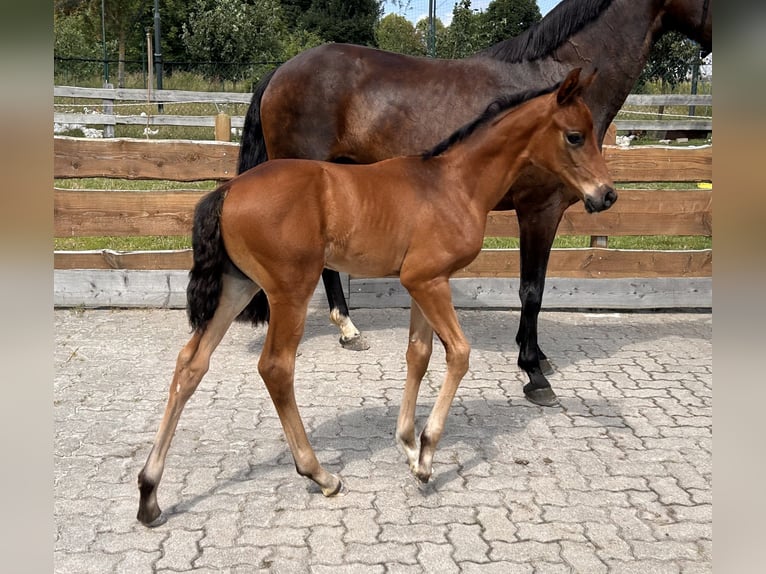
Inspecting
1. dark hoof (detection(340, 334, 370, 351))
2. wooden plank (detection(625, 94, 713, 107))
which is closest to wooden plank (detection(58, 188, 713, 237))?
dark hoof (detection(340, 334, 370, 351))

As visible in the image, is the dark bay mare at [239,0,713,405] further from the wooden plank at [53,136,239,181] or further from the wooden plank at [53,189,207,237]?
the wooden plank at [53,189,207,237]

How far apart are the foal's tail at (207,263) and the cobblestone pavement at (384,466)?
2.79ft

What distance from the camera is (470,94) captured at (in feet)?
15.0

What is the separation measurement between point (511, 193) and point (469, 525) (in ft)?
7.12

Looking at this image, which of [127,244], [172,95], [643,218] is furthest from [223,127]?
[172,95]

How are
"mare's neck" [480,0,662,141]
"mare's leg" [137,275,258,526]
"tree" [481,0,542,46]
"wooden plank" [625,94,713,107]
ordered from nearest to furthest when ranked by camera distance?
"mare's leg" [137,275,258,526]
"mare's neck" [480,0,662,141]
"wooden plank" [625,94,713,107]
"tree" [481,0,542,46]

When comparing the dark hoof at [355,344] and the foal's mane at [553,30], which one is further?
the dark hoof at [355,344]

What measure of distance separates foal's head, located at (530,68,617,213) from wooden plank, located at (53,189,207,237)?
3649 millimetres

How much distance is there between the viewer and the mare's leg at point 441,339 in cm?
304

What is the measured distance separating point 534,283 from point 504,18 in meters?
14.5

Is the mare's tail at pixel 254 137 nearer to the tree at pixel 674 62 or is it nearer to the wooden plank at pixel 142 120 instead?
the wooden plank at pixel 142 120

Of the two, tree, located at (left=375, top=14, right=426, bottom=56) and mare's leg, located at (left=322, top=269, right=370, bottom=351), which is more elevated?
tree, located at (left=375, top=14, right=426, bottom=56)

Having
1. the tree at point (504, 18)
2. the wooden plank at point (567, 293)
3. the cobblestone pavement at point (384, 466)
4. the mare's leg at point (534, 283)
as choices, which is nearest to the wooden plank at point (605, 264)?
the wooden plank at point (567, 293)

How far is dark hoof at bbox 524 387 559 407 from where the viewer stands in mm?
4254
